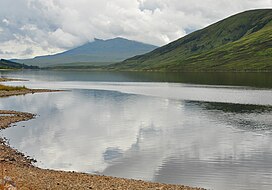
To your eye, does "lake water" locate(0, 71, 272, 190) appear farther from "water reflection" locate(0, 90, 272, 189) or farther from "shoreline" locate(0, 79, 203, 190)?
"shoreline" locate(0, 79, 203, 190)

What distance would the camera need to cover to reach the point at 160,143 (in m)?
49.4

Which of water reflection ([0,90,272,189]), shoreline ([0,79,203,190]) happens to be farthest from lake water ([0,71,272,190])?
shoreline ([0,79,203,190])

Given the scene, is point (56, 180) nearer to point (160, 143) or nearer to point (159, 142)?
point (160, 143)

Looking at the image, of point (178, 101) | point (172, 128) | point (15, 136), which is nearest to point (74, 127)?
point (15, 136)

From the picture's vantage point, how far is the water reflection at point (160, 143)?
118 feet

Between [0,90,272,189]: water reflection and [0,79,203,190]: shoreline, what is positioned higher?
[0,79,203,190]: shoreline

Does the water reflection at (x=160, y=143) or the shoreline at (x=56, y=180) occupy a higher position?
the shoreline at (x=56, y=180)

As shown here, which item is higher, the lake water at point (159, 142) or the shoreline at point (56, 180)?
the shoreline at point (56, 180)

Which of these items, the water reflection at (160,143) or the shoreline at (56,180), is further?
the water reflection at (160,143)

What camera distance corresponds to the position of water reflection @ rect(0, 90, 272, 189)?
35844 mm

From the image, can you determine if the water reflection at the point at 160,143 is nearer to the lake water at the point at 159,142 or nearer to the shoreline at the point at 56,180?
the lake water at the point at 159,142

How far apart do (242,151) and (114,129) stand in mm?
23156

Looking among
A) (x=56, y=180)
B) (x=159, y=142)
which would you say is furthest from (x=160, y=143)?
(x=56, y=180)

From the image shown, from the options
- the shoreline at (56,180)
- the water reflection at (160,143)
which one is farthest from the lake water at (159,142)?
the shoreline at (56,180)
